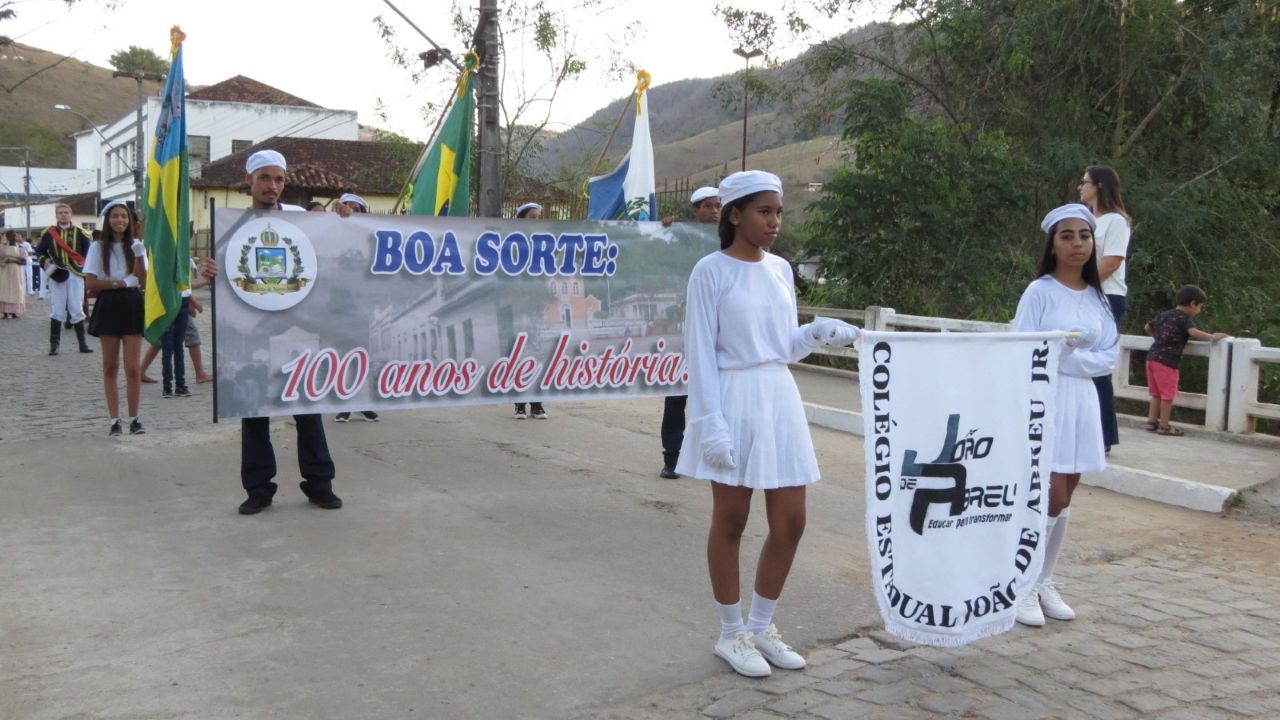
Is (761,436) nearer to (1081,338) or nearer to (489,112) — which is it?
(1081,338)

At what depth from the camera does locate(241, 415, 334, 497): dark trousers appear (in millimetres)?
6414

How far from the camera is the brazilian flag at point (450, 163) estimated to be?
29.2 ft

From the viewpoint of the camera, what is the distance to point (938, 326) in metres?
12.6

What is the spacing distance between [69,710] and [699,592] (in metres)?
2.68

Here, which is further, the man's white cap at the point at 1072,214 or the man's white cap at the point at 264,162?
the man's white cap at the point at 264,162

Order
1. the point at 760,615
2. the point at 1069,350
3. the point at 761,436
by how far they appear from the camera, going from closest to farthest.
Answer: the point at 761,436 < the point at 760,615 < the point at 1069,350

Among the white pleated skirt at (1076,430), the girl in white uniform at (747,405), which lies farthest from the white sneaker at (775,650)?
the white pleated skirt at (1076,430)

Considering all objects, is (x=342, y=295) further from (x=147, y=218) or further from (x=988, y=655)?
(x=988, y=655)

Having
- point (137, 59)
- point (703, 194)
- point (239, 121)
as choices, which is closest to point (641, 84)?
point (703, 194)

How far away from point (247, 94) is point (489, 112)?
56598 millimetres

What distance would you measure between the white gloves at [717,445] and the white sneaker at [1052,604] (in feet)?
6.03

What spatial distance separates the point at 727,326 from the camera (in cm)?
414

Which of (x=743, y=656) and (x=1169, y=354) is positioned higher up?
(x=1169, y=354)

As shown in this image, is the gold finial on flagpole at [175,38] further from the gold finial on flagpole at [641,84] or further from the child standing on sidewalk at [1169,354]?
the child standing on sidewalk at [1169,354]
